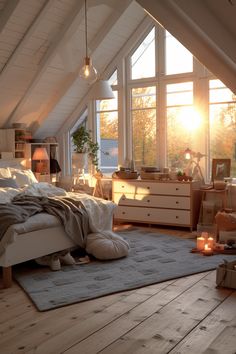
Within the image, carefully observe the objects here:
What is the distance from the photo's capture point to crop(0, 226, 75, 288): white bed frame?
3684 millimetres

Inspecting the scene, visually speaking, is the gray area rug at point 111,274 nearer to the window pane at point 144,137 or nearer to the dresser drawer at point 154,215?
the dresser drawer at point 154,215

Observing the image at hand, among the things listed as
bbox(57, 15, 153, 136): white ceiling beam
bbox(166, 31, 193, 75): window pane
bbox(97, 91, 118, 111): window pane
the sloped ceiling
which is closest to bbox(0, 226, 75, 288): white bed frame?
the sloped ceiling

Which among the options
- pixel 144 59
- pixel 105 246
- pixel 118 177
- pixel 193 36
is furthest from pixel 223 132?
pixel 193 36

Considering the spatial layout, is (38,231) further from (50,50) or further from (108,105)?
(108,105)

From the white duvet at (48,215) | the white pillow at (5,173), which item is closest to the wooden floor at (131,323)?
the white duvet at (48,215)

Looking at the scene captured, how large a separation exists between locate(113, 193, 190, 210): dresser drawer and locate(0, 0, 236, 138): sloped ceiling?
1.93m

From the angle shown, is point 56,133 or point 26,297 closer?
point 26,297

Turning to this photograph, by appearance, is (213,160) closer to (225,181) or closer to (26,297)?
(225,181)

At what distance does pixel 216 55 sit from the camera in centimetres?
195

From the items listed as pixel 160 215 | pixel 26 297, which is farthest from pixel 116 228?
pixel 26 297

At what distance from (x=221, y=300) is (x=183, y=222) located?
2.73 metres

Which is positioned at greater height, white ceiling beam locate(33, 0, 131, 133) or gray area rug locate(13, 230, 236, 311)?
white ceiling beam locate(33, 0, 131, 133)

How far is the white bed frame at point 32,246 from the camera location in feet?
12.1

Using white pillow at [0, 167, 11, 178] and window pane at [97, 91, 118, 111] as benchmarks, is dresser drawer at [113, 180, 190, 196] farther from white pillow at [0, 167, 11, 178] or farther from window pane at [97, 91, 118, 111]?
white pillow at [0, 167, 11, 178]
